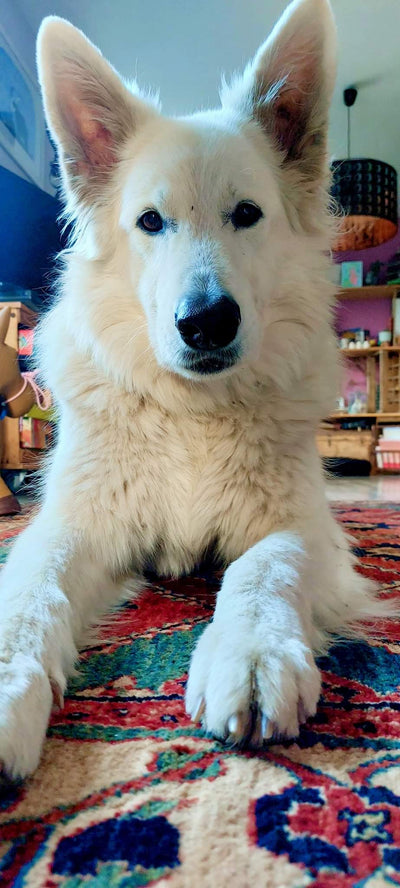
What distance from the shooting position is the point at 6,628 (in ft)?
2.37

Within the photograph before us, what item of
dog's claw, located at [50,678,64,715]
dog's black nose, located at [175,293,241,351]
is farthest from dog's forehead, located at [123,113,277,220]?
dog's claw, located at [50,678,64,715]

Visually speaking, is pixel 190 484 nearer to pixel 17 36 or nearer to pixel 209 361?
pixel 209 361

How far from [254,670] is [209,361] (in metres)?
0.62

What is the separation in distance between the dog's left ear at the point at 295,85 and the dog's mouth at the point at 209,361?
0.62m

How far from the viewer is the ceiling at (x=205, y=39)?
4355 millimetres

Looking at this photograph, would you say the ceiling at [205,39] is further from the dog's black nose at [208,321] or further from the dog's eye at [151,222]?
the dog's black nose at [208,321]

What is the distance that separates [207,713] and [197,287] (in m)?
0.68

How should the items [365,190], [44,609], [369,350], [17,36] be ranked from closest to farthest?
[44,609], [365,190], [17,36], [369,350]

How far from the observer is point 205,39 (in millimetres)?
4762

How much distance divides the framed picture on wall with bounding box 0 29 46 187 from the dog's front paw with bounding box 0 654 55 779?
4.47m

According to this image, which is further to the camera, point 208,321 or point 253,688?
point 208,321

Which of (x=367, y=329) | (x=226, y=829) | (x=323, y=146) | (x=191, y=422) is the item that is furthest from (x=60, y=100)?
(x=367, y=329)

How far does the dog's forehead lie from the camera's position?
3.96ft

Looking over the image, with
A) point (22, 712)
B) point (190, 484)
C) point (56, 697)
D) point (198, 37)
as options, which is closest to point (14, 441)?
point (190, 484)
